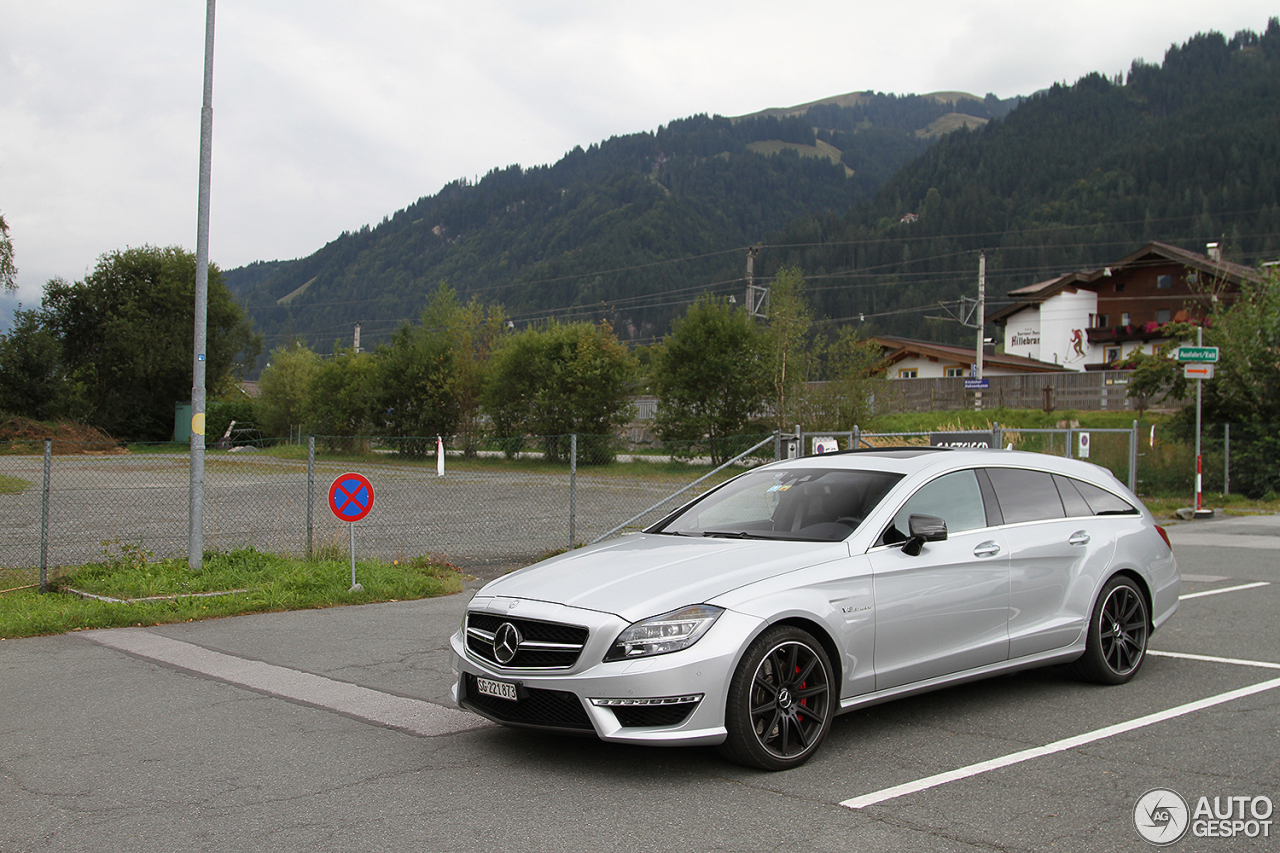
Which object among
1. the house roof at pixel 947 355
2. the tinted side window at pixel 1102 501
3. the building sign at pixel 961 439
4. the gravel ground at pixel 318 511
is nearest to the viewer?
the tinted side window at pixel 1102 501

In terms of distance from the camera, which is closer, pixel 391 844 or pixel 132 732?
pixel 391 844

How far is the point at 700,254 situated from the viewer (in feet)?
627

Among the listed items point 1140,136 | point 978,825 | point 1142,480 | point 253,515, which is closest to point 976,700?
point 978,825

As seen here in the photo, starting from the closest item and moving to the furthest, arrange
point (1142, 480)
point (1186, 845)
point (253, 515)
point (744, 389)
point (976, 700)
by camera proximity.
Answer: point (1186, 845)
point (976, 700)
point (253, 515)
point (1142, 480)
point (744, 389)

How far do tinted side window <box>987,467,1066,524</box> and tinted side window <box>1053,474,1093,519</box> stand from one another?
0.18 feet

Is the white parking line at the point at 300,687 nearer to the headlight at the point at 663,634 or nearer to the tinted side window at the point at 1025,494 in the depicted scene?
the headlight at the point at 663,634

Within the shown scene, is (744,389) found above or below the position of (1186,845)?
above

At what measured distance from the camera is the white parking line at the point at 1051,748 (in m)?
4.57

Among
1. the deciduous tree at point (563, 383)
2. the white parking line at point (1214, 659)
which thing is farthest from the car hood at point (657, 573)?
the deciduous tree at point (563, 383)

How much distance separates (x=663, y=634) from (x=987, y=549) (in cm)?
241

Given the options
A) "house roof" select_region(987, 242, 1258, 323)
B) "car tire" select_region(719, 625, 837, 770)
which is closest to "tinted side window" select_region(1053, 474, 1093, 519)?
"car tire" select_region(719, 625, 837, 770)

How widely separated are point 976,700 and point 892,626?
1.38 m

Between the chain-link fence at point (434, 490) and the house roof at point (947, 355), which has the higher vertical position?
the house roof at point (947, 355)

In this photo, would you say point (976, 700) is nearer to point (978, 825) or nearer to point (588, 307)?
point (978, 825)
